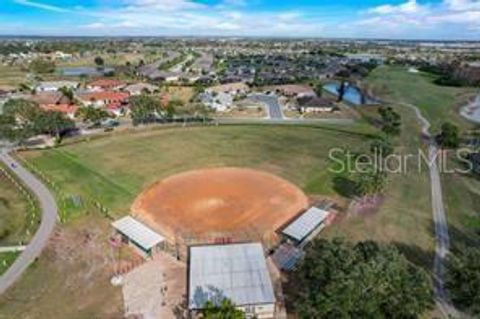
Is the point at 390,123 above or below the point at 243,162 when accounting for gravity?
above

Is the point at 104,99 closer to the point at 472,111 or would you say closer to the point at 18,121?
the point at 18,121

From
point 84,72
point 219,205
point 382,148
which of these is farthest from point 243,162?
point 84,72

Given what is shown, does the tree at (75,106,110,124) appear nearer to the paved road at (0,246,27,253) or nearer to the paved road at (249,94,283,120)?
the paved road at (249,94,283,120)

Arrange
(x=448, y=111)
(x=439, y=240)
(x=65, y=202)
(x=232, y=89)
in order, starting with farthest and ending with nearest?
(x=232, y=89) < (x=448, y=111) < (x=65, y=202) < (x=439, y=240)

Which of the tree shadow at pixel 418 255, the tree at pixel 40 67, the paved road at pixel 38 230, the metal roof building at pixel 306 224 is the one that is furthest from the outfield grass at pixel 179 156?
the tree at pixel 40 67

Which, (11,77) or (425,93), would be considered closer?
(425,93)

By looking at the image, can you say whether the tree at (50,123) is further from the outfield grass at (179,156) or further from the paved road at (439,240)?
the paved road at (439,240)
